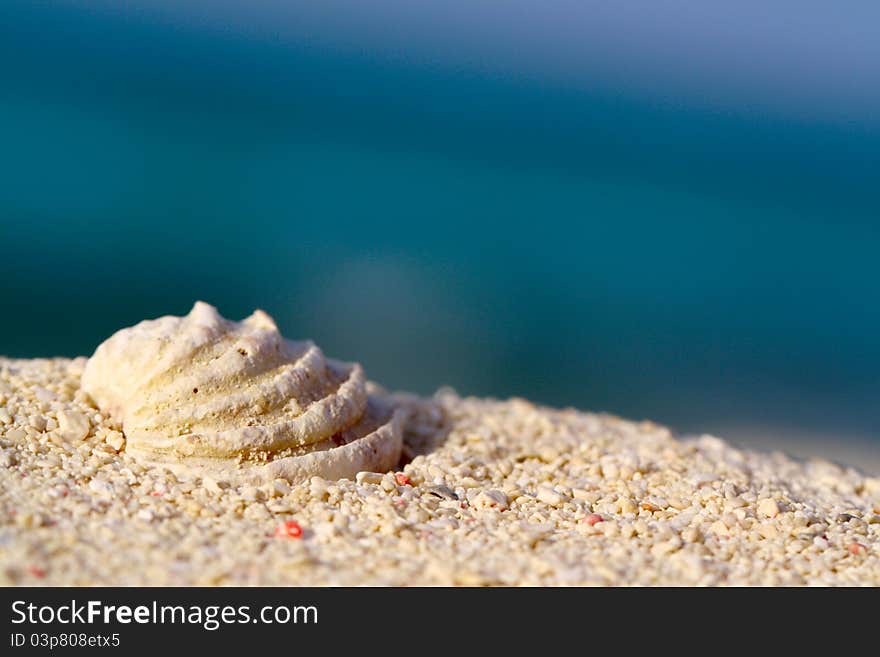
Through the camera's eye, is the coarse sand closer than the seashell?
Yes

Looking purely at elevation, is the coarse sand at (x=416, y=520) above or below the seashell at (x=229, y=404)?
below

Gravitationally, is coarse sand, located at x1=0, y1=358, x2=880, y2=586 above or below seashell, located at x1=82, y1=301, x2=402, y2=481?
below

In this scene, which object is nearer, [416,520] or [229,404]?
[416,520]

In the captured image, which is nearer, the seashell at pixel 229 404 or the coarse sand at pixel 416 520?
the coarse sand at pixel 416 520
